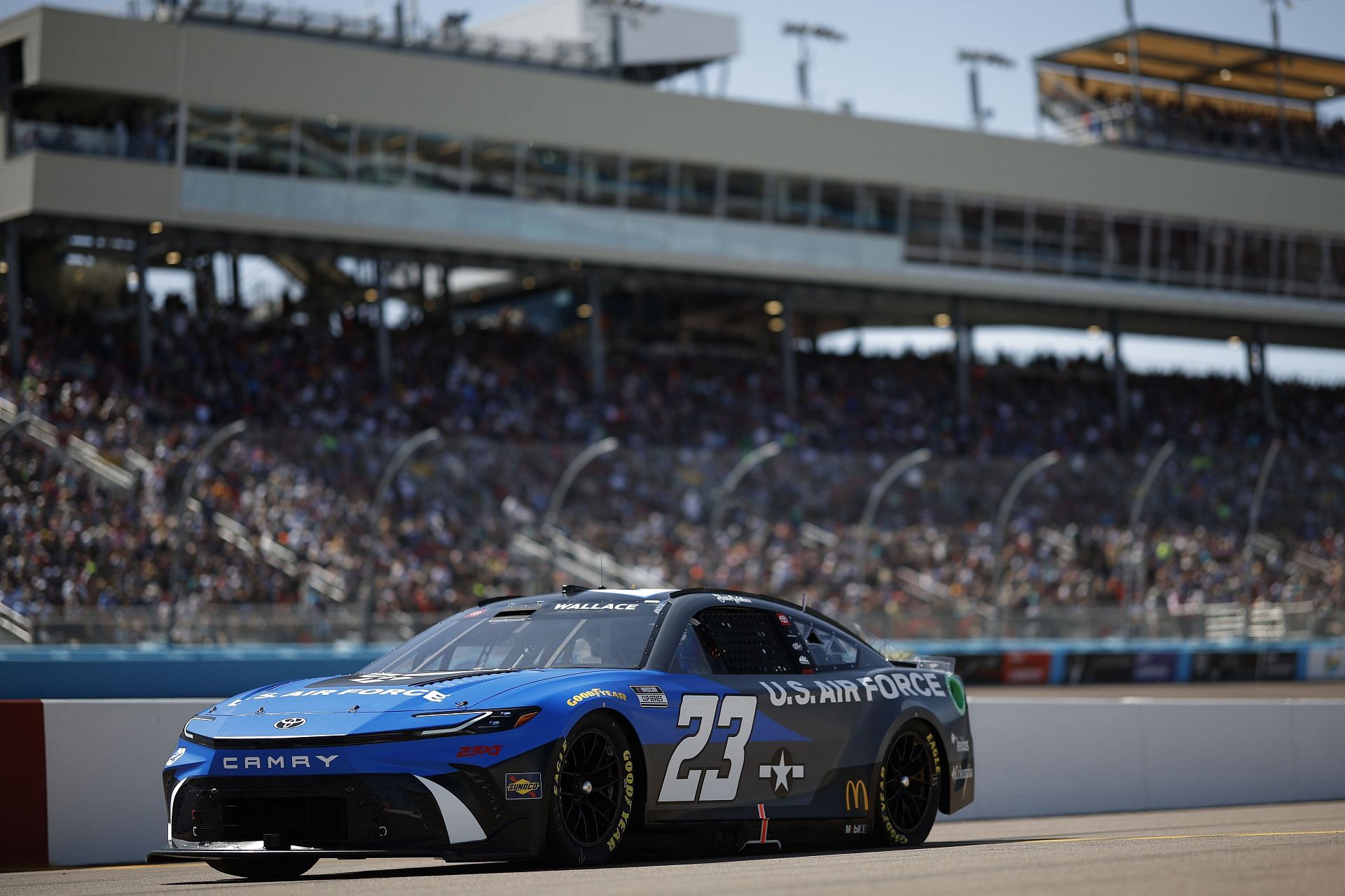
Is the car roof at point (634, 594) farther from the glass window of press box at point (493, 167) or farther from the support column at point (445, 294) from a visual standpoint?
the support column at point (445, 294)

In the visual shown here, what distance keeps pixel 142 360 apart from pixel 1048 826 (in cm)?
3006

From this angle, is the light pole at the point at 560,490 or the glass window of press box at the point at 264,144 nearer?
the light pole at the point at 560,490

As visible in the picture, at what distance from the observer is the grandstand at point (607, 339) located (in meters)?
33.3

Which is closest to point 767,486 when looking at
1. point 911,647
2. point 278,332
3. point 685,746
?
point 911,647

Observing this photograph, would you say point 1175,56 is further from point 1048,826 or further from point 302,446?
point 1048,826

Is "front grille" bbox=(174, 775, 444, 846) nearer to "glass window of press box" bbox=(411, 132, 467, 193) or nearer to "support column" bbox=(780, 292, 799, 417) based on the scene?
"glass window of press box" bbox=(411, 132, 467, 193)

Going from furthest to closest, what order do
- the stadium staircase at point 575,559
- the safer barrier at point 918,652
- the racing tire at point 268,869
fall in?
the stadium staircase at point 575,559 → the safer barrier at point 918,652 → the racing tire at point 268,869

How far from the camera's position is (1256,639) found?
37781mm

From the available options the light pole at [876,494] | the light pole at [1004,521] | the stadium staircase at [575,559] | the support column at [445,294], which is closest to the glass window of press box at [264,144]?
the support column at [445,294]

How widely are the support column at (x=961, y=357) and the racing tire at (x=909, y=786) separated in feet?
134

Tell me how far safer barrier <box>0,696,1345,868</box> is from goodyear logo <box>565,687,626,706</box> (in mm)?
3518

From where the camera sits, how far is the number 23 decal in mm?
8547

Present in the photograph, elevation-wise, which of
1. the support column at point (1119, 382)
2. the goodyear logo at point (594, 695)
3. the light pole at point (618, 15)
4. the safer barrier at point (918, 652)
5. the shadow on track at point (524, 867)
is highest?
the light pole at point (618, 15)

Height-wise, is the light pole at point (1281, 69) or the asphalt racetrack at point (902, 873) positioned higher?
the light pole at point (1281, 69)
